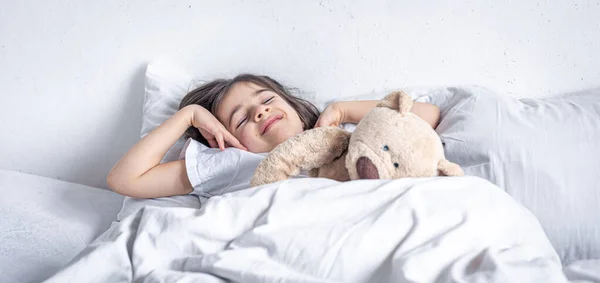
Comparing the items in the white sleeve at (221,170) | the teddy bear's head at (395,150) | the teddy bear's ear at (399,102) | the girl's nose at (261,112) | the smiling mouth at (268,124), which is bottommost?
the white sleeve at (221,170)

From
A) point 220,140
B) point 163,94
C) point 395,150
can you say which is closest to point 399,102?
point 395,150

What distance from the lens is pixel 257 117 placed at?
4.27ft

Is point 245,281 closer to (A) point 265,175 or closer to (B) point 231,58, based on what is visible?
(A) point 265,175

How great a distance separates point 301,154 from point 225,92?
43 cm

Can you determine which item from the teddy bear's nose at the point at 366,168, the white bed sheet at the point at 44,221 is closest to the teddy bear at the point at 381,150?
the teddy bear's nose at the point at 366,168

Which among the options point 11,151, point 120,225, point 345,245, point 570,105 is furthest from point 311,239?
point 11,151

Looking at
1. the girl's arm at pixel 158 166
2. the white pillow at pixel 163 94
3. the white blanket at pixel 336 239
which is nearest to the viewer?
the white blanket at pixel 336 239

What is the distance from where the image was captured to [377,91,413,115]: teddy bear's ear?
99 cm

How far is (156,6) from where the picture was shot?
159 cm

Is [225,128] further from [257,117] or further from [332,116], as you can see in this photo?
[332,116]

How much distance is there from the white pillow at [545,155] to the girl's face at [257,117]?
1.23ft

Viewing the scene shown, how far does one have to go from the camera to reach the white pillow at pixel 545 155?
1113 millimetres

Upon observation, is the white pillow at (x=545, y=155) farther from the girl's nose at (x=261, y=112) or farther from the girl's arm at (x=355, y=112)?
the girl's nose at (x=261, y=112)

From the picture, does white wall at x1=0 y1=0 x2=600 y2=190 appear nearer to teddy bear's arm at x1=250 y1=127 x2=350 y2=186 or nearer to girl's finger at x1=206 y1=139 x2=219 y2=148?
girl's finger at x1=206 y1=139 x2=219 y2=148
